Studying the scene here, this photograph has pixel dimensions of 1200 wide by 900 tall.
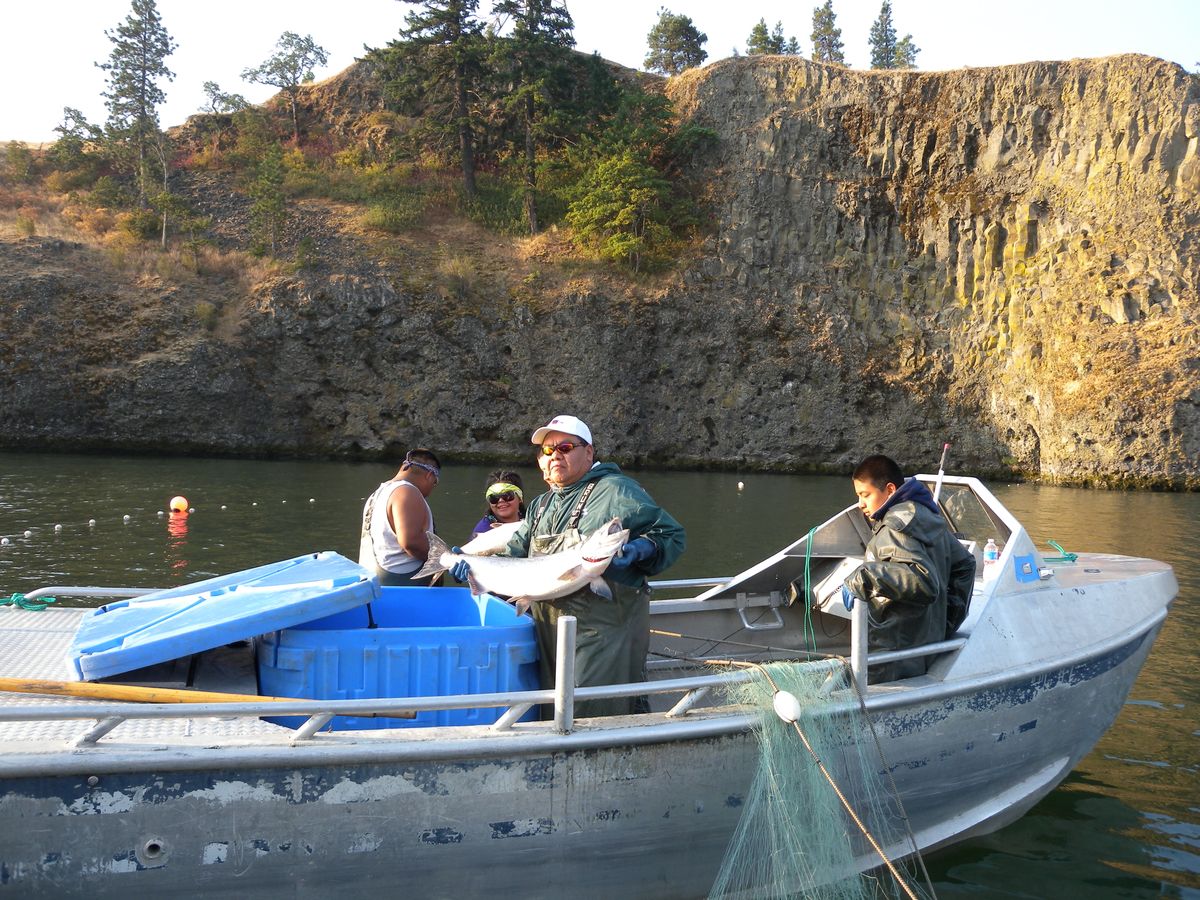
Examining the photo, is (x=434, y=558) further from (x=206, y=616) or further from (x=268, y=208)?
(x=268, y=208)

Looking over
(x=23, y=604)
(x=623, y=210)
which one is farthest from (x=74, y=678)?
(x=623, y=210)

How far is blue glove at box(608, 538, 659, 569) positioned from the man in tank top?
2.15 metres

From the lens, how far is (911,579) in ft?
17.1

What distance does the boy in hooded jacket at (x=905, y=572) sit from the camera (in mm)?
5258

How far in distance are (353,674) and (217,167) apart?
2029 inches

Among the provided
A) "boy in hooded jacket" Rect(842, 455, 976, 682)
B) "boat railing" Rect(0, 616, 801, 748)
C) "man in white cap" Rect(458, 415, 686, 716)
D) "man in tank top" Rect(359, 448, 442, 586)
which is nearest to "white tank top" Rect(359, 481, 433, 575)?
"man in tank top" Rect(359, 448, 442, 586)

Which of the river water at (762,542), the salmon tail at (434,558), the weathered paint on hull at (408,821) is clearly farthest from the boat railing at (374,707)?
the river water at (762,542)

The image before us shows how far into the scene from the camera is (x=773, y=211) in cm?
4575

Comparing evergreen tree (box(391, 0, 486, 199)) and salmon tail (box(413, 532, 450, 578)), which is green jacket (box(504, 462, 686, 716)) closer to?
salmon tail (box(413, 532, 450, 578))

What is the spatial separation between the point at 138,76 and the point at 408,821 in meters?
57.5

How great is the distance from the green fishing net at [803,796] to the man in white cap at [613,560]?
645 mm

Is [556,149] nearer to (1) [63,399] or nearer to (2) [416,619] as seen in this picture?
(1) [63,399]

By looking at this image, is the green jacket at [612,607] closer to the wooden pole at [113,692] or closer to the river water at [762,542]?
the wooden pole at [113,692]

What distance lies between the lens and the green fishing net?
4820 millimetres
